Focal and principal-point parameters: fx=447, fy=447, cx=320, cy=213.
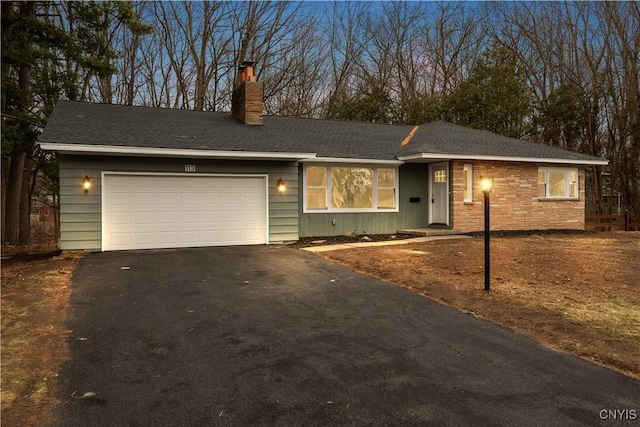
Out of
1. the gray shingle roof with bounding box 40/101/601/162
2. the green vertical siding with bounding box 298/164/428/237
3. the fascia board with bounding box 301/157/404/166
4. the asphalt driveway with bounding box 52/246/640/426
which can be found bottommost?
the asphalt driveway with bounding box 52/246/640/426

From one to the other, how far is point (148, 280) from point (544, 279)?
6.62 m

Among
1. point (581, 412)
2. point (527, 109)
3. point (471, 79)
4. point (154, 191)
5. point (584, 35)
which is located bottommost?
point (581, 412)

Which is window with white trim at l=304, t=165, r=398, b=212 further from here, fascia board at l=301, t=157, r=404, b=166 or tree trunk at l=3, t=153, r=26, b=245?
tree trunk at l=3, t=153, r=26, b=245

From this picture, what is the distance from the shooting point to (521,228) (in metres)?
15.4

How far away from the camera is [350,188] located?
47.2ft

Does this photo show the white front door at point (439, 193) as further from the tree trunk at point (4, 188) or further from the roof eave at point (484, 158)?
the tree trunk at point (4, 188)

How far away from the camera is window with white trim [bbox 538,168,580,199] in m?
16.1

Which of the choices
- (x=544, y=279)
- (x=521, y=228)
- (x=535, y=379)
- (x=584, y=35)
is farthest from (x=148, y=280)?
(x=584, y=35)

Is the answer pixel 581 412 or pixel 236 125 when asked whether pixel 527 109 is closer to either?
pixel 236 125

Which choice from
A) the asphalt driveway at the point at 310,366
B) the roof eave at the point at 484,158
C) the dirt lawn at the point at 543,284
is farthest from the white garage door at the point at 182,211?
the roof eave at the point at 484,158

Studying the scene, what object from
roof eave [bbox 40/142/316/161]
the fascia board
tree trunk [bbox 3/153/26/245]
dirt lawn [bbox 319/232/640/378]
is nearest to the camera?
dirt lawn [bbox 319/232/640/378]

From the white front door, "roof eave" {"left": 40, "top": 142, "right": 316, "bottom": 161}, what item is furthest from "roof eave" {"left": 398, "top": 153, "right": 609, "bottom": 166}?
"roof eave" {"left": 40, "top": 142, "right": 316, "bottom": 161}

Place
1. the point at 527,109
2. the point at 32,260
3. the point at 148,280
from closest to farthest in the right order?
1. the point at 148,280
2. the point at 32,260
3. the point at 527,109

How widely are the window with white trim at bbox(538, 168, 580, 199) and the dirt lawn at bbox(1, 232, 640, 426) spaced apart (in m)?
4.55
